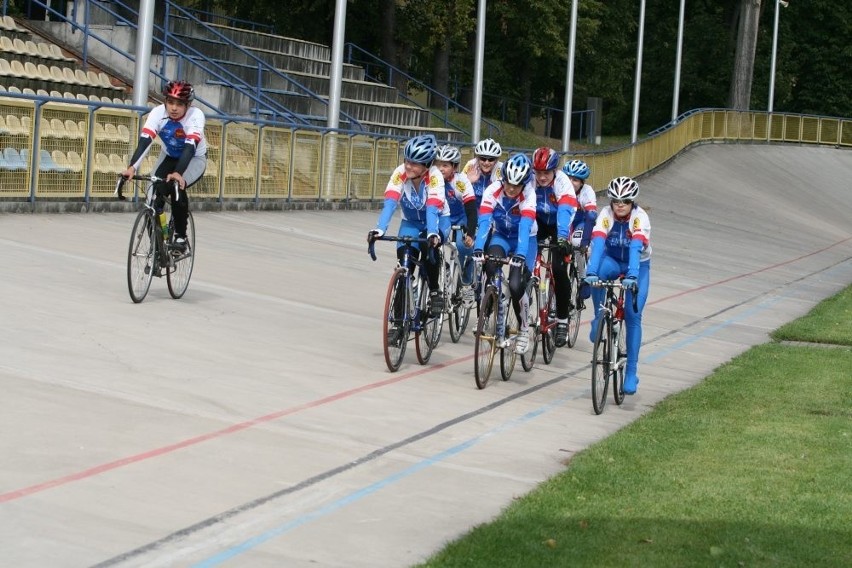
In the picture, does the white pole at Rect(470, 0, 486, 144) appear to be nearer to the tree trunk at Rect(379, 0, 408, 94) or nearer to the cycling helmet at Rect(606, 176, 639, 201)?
the tree trunk at Rect(379, 0, 408, 94)

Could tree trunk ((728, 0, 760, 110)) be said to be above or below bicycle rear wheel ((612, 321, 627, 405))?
above

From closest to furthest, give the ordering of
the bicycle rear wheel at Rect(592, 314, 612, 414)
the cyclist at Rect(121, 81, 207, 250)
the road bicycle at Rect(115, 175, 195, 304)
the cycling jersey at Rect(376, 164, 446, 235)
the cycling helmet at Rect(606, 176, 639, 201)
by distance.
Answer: the bicycle rear wheel at Rect(592, 314, 612, 414), the cycling helmet at Rect(606, 176, 639, 201), the cycling jersey at Rect(376, 164, 446, 235), the cyclist at Rect(121, 81, 207, 250), the road bicycle at Rect(115, 175, 195, 304)

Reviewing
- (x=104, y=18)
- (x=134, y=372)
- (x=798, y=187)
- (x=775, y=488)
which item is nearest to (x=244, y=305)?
(x=134, y=372)

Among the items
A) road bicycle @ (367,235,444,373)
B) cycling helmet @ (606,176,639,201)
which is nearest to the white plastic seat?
road bicycle @ (367,235,444,373)

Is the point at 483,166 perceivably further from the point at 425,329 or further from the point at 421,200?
the point at 425,329

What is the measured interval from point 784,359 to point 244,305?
5.65m

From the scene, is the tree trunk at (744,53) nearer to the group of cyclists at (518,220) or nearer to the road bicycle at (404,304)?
the group of cyclists at (518,220)

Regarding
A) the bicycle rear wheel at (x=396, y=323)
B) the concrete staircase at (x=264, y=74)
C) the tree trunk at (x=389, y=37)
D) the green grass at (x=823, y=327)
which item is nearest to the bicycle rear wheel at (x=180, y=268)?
the bicycle rear wheel at (x=396, y=323)

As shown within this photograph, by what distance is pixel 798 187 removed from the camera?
5497 cm

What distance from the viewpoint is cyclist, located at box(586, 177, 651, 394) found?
1168 centimetres

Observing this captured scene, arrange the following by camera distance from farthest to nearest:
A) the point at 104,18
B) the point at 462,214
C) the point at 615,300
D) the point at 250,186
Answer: the point at 104,18 → the point at 250,186 → the point at 462,214 → the point at 615,300

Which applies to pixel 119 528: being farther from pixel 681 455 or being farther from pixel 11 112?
pixel 11 112

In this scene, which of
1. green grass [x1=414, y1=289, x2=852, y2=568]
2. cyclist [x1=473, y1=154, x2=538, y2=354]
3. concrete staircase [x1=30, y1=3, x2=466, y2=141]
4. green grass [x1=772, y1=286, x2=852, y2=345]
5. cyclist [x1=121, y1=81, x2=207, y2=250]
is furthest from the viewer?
concrete staircase [x1=30, y1=3, x2=466, y2=141]

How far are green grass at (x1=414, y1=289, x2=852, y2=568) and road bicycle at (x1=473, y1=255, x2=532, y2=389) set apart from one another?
1.33 metres
